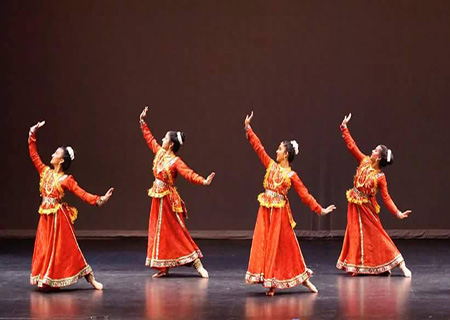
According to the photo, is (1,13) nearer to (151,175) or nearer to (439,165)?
(151,175)

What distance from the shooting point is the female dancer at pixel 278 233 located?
19.9 ft

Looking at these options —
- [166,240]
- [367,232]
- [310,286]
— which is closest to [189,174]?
[166,240]

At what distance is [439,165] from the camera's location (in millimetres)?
8906

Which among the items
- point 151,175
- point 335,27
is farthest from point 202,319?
point 335,27

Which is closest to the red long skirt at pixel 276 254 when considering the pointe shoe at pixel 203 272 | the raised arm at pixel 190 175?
the raised arm at pixel 190 175

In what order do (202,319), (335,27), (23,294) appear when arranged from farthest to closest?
(335,27) < (23,294) < (202,319)

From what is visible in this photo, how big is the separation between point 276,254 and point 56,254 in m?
1.50

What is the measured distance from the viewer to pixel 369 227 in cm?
691

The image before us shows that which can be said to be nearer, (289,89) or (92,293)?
(92,293)

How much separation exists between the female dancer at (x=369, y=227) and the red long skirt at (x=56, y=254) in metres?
2.11

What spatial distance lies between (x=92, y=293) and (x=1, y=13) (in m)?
3.81

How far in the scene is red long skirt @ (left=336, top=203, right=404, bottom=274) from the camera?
6.86 meters

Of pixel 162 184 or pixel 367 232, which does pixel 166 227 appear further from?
pixel 367 232

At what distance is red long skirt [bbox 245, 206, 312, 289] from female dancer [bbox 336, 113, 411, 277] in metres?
0.88
